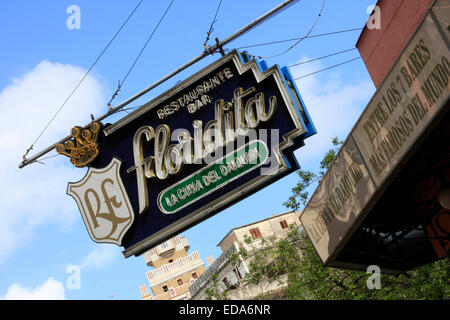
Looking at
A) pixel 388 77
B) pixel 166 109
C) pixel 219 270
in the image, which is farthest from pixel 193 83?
pixel 219 270

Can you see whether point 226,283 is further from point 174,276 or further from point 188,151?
point 188,151

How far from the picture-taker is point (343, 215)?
24.0ft

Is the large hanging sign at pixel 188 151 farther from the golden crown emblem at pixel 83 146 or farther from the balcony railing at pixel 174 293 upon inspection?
the balcony railing at pixel 174 293

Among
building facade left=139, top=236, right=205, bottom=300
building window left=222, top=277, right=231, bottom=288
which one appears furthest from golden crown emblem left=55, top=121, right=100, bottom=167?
building facade left=139, top=236, right=205, bottom=300

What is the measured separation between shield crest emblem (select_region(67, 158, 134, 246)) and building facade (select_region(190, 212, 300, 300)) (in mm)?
34399

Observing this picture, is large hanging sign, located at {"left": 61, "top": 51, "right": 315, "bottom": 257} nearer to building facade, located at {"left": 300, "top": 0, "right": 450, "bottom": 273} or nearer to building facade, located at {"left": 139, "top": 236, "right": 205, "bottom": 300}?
building facade, located at {"left": 300, "top": 0, "right": 450, "bottom": 273}

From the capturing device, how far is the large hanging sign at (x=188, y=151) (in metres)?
7.26

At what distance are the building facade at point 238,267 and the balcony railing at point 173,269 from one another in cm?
899

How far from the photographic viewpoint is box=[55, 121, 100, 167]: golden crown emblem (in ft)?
30.2

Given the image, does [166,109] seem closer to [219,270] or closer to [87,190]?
[87,190]

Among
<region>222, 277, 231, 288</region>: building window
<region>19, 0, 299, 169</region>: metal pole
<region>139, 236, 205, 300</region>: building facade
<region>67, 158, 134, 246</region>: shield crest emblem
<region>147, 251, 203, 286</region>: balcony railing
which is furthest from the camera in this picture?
<region>147, 251, 203, 286</region>: balcony railing

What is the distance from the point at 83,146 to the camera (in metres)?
9.28
